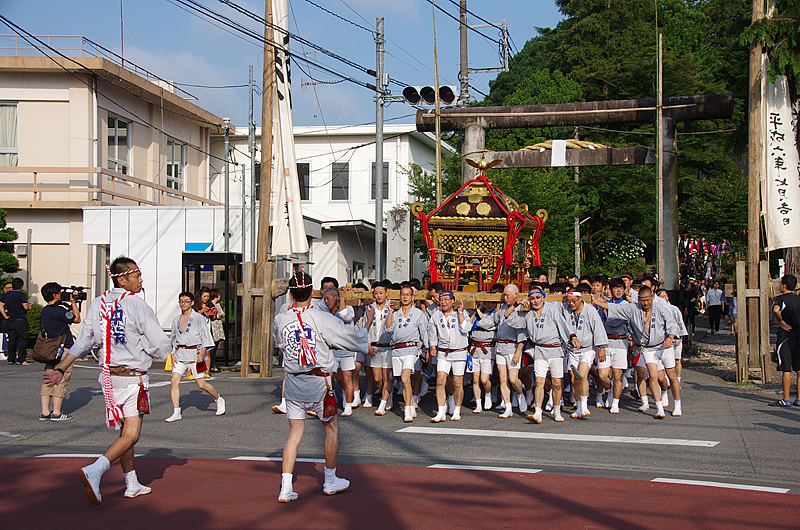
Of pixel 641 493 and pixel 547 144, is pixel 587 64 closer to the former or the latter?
pixel 547 144

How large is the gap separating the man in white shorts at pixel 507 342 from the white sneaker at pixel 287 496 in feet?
15.9

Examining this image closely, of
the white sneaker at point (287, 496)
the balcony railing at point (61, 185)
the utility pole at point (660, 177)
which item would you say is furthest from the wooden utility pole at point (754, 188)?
the balcony railing at point (61, 185)

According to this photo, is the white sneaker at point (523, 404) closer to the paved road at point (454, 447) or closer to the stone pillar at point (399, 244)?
the paved road at point (454, 447)

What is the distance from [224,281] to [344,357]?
7.28 m

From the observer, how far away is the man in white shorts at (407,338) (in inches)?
405

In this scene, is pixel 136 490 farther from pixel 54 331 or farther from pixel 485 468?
pixel 54 331

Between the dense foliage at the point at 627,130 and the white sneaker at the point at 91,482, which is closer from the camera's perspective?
the white sneaker at the point at 91,482

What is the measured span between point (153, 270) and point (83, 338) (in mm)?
15335

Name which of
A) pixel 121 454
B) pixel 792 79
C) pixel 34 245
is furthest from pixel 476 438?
pixel 34 245

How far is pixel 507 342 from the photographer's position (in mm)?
10539

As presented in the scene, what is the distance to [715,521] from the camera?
5.66 m

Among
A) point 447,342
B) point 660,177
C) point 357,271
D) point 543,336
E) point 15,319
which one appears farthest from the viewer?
point 357,271

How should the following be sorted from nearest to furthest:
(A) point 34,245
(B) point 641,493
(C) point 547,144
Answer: (B) point 641,493
(C) point 547,144
(A) point 34,245

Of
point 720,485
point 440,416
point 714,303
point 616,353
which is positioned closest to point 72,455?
point 440,416
